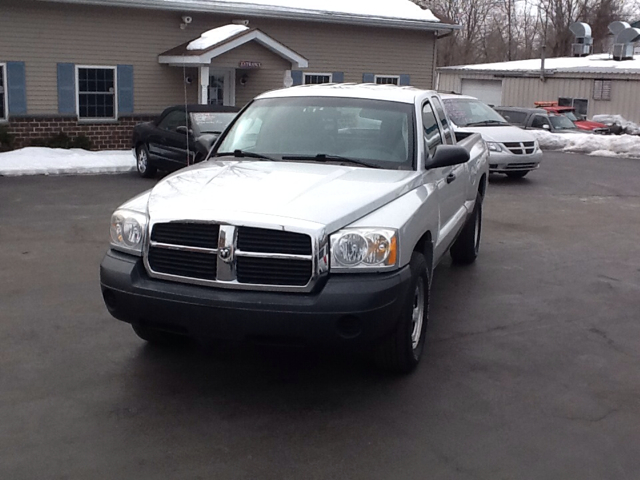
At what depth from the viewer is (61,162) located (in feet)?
55.3

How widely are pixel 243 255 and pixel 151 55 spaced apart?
56.2 ft

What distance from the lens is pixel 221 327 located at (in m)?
4.29

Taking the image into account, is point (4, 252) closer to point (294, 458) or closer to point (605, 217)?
point (294, 458)

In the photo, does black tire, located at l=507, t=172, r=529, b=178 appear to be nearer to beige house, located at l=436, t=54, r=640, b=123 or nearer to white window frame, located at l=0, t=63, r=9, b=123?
white window frame, located at l=0, t=63, r=9, b=123

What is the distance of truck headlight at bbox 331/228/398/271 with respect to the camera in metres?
4.36

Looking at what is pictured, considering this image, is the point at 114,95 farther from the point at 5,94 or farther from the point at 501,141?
the point at 501,141

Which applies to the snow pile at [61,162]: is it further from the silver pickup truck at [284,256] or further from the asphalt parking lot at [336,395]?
the silver pickup truck at [284,256]

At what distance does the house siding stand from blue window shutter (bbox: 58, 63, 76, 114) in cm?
1637

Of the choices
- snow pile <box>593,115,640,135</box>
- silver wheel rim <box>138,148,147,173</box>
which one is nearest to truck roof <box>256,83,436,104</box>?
silver wheel rim <box>138,148,147,173</box>

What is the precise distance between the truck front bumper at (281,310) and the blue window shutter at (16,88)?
15.5 m

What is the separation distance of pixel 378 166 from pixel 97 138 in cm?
1572

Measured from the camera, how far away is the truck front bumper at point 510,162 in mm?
15398

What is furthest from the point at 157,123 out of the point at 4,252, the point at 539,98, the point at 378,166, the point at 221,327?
the point at 539,98

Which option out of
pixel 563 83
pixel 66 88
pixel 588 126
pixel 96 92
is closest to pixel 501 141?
pixel 96 92
